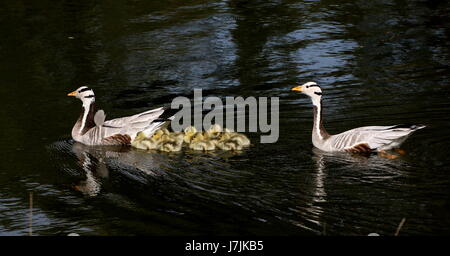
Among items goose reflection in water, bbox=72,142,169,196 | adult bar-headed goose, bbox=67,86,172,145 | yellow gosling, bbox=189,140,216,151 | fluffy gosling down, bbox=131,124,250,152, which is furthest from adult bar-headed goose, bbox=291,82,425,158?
adult bar-headed goose, bbox=67,86,172,145

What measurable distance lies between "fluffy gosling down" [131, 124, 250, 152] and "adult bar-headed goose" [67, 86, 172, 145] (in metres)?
0.23

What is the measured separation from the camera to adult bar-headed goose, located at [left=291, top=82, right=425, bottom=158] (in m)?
10.4

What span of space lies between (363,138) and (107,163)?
3496 millimetres

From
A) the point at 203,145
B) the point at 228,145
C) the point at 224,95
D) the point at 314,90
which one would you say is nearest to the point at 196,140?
the point at 203,145

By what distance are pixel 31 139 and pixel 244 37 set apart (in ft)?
22.3

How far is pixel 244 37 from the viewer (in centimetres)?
1788

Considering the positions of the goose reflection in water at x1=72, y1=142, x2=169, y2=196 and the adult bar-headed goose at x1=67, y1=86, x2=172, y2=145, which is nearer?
the goose reflection in water at x1=72, y1=142, x2=169, y2=196

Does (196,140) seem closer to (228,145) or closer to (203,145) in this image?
(203,145)

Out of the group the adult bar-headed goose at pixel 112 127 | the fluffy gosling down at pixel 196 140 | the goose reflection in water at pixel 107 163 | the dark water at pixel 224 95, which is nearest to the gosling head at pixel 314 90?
the dark water at pixel 224 95

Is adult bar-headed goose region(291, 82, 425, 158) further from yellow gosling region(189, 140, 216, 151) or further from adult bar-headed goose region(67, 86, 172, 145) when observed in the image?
adult bar-headed goose region(67, 86, 172, 145)

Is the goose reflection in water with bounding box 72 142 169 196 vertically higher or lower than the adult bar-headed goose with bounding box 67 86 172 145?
lower

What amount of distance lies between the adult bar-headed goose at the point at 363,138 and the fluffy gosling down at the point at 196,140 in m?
1.00

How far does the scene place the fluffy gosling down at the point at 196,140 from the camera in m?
11.1
